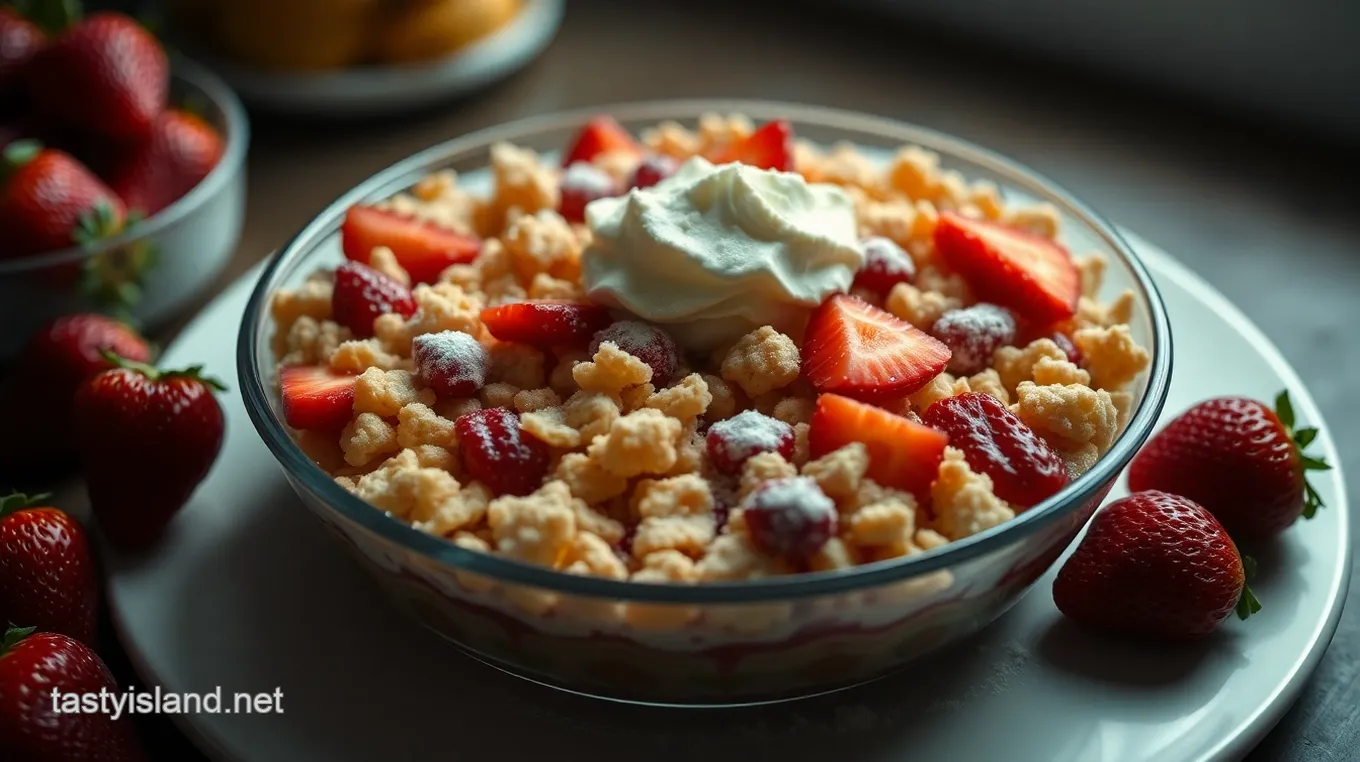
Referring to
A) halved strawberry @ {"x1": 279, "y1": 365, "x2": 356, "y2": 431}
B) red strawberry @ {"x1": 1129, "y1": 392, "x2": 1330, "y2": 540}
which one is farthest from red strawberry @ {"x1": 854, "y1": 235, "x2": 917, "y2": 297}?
halved strawberry @ {"x1": 279, "y1": 365, "x2": 356, "y2": 431}

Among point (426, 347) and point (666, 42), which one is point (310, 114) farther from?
point (426, 347)

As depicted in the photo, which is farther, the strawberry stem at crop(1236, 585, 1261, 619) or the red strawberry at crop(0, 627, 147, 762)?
the strawberry stem at crop(1236, 585, 1261, 619)

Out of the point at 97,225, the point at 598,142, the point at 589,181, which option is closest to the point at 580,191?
the point at 589,181

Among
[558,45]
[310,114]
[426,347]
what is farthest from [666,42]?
[426,347]

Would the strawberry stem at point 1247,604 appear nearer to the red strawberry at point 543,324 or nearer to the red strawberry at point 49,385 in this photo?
the red strawberry at point 543,324

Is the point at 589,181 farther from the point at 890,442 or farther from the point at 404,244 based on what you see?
the point at 890,442

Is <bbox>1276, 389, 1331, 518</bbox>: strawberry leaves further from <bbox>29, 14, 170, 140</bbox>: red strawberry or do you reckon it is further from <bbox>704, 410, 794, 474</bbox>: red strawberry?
<bbox>29, 14, 170, 140</bbox>: red strawberry

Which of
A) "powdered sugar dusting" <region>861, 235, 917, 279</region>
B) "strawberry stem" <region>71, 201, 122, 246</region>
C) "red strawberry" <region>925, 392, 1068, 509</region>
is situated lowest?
"strawberry stem" <region>71, 201, 122, 246</region>
